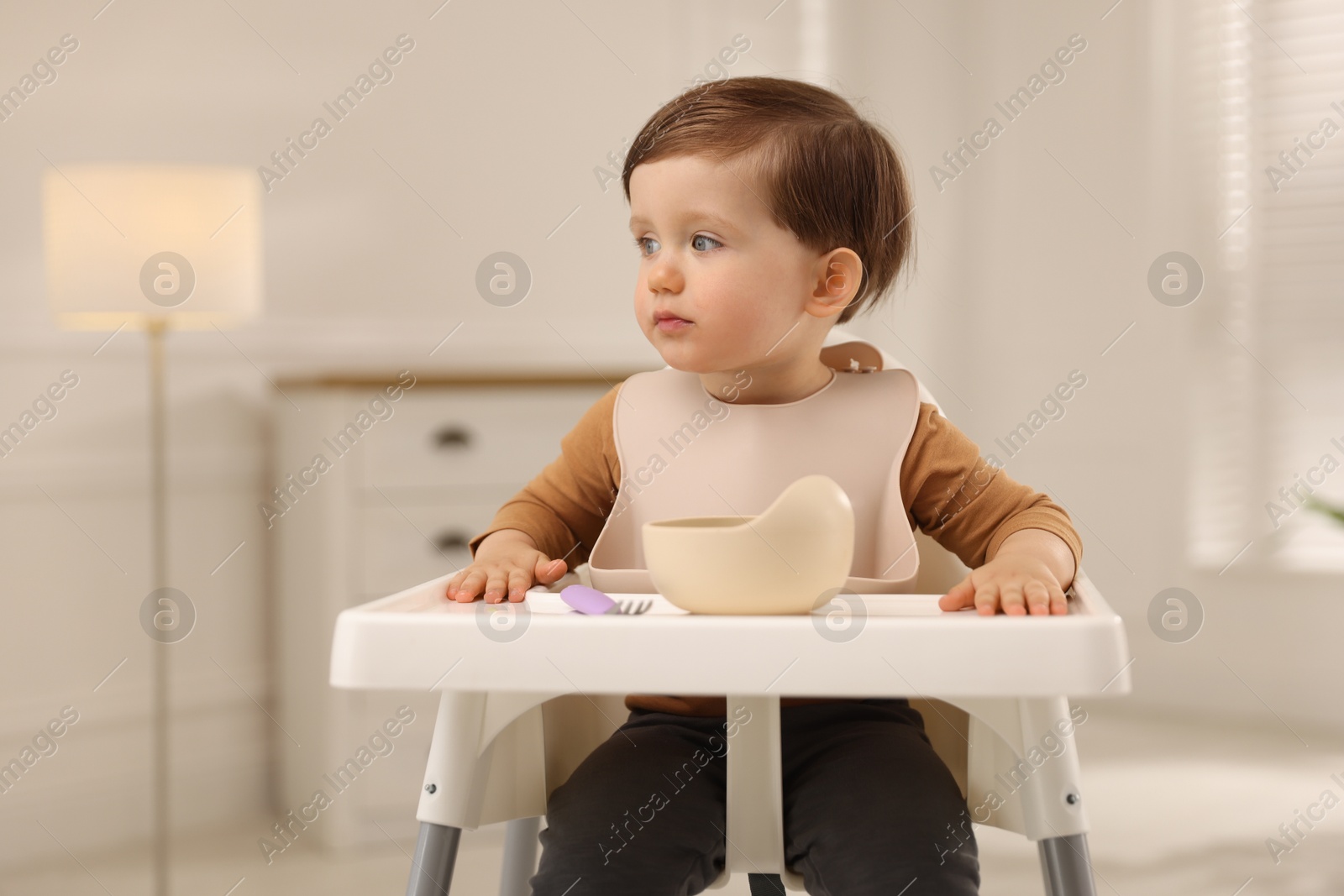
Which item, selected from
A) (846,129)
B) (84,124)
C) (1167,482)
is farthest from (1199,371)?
(84,124)

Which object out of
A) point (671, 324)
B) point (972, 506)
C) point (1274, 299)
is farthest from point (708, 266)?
point (1274, 299)

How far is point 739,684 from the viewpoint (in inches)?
24.4

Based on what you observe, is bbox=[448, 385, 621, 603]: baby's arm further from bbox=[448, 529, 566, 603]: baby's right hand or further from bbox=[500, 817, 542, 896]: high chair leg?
bbox=[500, 817, 542, 896]: high chair leg

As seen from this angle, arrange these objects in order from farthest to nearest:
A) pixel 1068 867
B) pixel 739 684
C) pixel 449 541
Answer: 1. pixel 449 541
2. pixel 1068 867
3. pixel 739 684

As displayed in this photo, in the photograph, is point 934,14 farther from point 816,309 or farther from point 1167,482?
point 816,309

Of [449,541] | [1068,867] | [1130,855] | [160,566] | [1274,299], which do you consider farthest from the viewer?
[1274,299]

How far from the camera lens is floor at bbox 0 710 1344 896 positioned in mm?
1797

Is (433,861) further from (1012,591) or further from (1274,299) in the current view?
(1274,299)

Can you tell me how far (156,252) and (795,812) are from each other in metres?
1.34

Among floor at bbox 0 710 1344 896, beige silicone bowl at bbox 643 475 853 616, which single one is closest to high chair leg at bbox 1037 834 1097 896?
beige silicone bowl at bbox 643 475 853 616

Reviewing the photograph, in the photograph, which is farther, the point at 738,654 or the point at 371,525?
the point at 371,525

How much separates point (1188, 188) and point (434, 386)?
6.24ft

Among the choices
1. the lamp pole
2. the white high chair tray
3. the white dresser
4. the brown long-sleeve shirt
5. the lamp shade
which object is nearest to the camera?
the white high chair tray

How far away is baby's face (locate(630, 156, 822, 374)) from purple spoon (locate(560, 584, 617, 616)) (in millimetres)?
268
